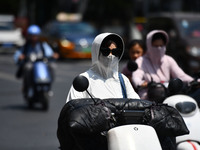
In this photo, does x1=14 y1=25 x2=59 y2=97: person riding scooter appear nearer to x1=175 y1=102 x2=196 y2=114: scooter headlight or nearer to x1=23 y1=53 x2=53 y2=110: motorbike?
x1=23 y1=53 x2=53 y2=110: motorbike

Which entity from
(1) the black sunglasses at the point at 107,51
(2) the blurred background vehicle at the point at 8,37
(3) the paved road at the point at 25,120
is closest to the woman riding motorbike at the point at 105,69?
(1) the black sunglasses at the point at 107,51

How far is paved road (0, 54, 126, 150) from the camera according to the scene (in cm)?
981

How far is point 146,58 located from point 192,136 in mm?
1959

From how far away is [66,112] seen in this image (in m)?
4.87

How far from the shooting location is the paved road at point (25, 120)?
9.81 metres

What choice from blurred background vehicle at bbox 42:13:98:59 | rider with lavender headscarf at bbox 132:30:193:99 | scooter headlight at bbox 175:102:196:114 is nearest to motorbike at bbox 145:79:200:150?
scooter headlight at bbox 175:102:196:114

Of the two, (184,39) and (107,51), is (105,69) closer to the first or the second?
(107,51)

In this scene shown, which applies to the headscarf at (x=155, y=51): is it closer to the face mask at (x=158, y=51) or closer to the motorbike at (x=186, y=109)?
the face mask at (x=158, y=51)

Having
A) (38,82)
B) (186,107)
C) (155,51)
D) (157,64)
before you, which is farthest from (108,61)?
(38,82)

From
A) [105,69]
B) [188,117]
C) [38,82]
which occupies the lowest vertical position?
[38,82]

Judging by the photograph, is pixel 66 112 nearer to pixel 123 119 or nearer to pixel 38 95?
pixel 123 119

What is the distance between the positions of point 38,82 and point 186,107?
24.7 feet

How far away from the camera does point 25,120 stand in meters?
12.4

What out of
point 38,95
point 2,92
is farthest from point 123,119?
point 2,92
